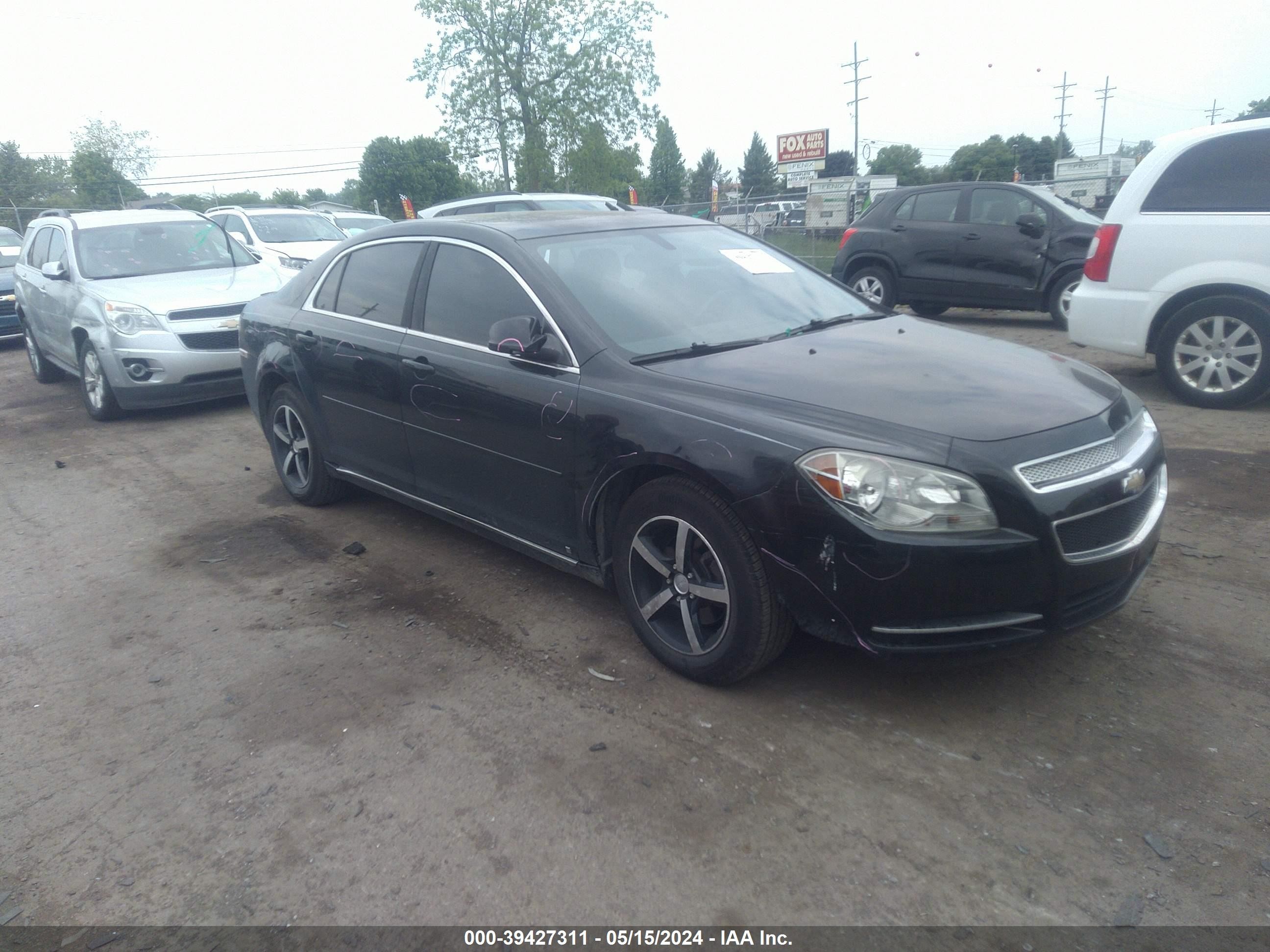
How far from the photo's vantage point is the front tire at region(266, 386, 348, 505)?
5.40 metres

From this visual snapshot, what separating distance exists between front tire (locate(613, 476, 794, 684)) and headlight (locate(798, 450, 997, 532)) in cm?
39

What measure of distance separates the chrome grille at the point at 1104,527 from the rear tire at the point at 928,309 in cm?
849

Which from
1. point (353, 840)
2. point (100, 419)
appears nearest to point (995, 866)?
point (353, 840)

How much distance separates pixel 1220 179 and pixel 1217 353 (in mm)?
1246

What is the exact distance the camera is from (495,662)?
3.69m

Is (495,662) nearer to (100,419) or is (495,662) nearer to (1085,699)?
(1085,699)

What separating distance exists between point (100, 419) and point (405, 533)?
5002 mm

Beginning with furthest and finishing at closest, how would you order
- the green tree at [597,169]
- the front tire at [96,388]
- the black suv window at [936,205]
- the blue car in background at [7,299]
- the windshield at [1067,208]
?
the green tree at [597,169]
the blue car in background at [7,299]
the black suv window at [936,205]
the windshield at [1067,208]
the front tire at [96,388]

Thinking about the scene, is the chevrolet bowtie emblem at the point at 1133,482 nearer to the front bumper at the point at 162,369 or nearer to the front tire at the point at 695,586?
the front tire at the point at 695,586

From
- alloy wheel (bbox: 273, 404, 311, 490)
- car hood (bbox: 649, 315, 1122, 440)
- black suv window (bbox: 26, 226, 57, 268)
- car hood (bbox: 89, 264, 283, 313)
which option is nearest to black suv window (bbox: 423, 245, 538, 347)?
A: car hood (bbox: 649, 315, 1122, 440)

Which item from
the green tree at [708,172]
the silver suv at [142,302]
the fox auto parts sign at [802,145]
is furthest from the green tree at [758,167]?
the silver suv at [142,302]

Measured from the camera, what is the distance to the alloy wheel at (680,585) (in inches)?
129

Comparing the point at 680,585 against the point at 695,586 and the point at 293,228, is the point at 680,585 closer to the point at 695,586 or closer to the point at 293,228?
the point at 695,586

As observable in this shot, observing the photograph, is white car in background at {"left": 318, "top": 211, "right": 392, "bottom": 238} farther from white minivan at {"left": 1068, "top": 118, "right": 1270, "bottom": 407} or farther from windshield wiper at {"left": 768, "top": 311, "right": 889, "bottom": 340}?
windshield wiper at {"left": 768, "top": 311, "right": 889, "bottom": 340}
